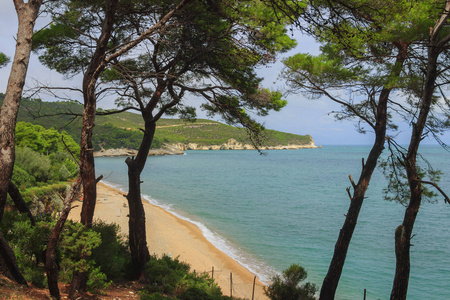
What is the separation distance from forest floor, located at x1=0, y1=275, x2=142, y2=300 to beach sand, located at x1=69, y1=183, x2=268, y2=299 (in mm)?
3212

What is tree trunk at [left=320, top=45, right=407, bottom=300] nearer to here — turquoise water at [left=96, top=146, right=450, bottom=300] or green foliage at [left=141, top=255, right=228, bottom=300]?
green foliage at [left=141, top=255, right=228, bottom=300]

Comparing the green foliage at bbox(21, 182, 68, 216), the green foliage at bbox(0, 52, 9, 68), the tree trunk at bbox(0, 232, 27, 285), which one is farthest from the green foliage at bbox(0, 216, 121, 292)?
the green foliage at bbox(21, 182, 68, 216)

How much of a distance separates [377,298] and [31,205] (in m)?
18.9

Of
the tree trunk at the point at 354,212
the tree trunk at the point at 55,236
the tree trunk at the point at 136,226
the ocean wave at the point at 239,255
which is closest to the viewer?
the tree trunk at the point at 55,236

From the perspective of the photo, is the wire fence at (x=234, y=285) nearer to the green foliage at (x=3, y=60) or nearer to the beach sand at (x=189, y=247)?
the beach sand at (x=189, y=247)

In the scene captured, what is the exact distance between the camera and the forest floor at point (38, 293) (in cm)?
369

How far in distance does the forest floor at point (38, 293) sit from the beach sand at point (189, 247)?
126 inches

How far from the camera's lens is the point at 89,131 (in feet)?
13.2

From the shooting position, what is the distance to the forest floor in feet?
12.1

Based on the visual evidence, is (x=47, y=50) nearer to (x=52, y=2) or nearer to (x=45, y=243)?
(x=52, y=2)

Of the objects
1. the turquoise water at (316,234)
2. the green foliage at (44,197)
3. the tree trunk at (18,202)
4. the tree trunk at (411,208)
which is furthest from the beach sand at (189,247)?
the tree trunk at (411,208)

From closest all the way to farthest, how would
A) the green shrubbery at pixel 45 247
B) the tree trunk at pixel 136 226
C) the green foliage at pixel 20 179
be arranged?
the green shrubbery at pixel 45 247, the tree trunk at pixel 136 226, the green foliage at pixel 20 179

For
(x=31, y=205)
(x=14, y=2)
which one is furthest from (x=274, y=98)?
(x=31, y=205)

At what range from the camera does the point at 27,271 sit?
474 cm
